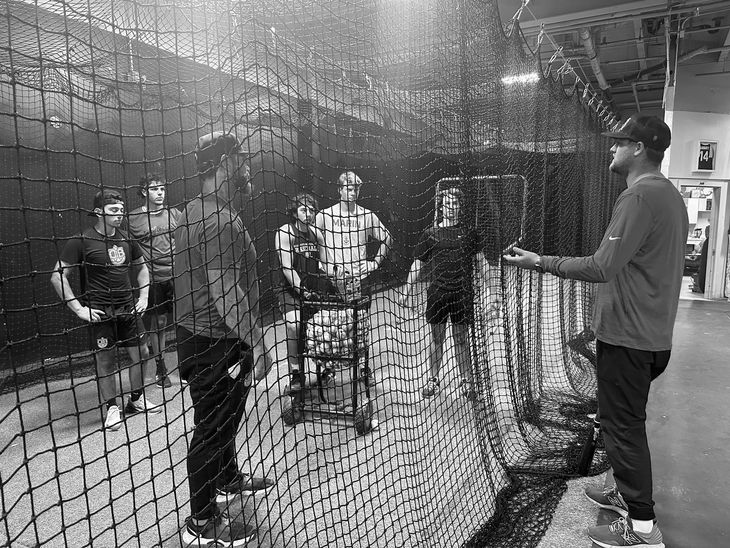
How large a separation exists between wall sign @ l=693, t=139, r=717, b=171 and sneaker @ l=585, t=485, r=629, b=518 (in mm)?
7355

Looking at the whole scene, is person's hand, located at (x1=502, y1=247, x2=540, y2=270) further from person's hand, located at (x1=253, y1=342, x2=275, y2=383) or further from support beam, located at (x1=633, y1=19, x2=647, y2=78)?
support beam, located at (x1=633, y1=19, x2=647, y2=78)

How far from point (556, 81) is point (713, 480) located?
2.73 m

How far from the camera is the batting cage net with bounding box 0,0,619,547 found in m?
1.87

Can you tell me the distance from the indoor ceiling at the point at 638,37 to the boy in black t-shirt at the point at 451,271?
221 centimetres

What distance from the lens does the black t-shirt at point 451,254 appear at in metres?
2.71

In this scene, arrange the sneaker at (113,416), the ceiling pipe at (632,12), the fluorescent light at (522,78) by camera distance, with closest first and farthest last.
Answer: the fluorescent light at (522,78) → the sneaker at (113,416) → the ceiling pipe at (632,12)

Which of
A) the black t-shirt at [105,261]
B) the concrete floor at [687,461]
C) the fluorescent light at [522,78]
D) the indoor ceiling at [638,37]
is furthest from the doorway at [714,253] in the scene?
the black t-shirt at [105,261]

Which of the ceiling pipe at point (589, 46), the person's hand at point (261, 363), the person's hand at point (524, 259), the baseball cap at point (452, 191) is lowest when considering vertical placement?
the person's hand at point (261, 363)

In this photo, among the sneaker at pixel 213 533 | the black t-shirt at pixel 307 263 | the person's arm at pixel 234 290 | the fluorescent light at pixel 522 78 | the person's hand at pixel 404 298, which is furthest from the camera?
the black t-shirt at pixel 307 263

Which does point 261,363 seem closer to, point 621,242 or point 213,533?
point 213,533

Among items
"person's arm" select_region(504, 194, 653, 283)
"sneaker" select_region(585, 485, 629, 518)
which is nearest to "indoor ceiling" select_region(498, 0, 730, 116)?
"person's arm" select_region(504, 194, 653, 283)

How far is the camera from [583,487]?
8.20ft

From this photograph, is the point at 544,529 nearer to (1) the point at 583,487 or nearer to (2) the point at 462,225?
(1) the point at 583,487

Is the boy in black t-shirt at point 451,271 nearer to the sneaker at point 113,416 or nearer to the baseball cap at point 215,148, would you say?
the baseball cap at point 215,148
